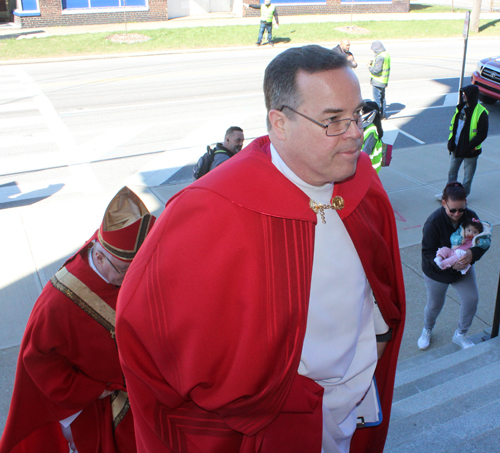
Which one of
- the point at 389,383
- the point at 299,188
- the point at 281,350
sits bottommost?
the point at 389,383

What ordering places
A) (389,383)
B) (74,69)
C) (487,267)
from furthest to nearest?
(74,69)
(487,267)
(389,383)

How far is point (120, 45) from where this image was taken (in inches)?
818

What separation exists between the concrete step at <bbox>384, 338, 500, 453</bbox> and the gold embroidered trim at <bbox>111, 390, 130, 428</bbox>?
150 centimetres

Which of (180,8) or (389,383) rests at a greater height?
(180,8)

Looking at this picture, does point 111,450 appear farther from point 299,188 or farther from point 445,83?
point 445,83

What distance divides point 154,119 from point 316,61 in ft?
34.9

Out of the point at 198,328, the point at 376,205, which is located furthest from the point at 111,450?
the point at 376,205

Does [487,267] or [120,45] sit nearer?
[487,267]

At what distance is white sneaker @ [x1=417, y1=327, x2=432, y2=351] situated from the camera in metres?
4.85

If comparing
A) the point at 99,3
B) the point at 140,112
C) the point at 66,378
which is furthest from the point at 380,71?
the point at 99,3

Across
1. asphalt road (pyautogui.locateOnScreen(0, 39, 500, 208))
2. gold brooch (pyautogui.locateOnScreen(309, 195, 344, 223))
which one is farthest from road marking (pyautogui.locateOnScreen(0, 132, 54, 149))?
gold brooch (pyautogui.locateOnScreen(309, 195, 344, 223))

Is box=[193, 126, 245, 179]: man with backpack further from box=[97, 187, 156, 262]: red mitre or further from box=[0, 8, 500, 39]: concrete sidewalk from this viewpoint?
box=[0, 8, 500, 39]: concrete sidewalk

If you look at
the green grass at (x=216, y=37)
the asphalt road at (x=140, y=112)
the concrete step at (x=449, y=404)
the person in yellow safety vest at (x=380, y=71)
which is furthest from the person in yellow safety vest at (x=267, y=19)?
the concrete step at (x=449, y=404)

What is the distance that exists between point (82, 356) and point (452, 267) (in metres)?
3.20
